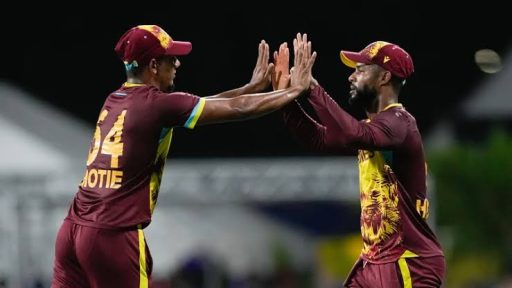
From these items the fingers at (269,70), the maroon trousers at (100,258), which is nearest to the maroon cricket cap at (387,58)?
the fingers at (269,70)

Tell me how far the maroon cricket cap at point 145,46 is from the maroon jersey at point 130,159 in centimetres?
25

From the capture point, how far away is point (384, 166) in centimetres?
855

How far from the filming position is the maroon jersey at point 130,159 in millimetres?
7996

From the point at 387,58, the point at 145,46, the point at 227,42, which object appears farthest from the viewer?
the point at 227,42

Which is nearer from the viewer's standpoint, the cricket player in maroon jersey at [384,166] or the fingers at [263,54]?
the cricket player in maroon jersey at [384,166]

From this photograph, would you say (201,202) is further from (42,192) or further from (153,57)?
(153,57)

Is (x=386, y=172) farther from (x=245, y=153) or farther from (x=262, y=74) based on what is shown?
(x=245, y=153)

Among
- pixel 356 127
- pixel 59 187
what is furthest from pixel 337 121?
pixel 59 187

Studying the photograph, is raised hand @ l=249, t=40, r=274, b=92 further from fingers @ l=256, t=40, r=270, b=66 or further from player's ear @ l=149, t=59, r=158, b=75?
player's ear @ l=149, t=59, r=158, b=75

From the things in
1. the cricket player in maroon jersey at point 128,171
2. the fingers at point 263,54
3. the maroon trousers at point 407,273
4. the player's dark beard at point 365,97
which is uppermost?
the fingers at point 263,54

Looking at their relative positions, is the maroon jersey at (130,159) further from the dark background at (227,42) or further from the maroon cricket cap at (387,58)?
the dark background at (227,42)

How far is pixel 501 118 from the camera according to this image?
3120 cm

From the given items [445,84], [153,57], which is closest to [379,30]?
[445,84]

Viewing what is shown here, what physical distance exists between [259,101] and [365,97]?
34.0 inches
